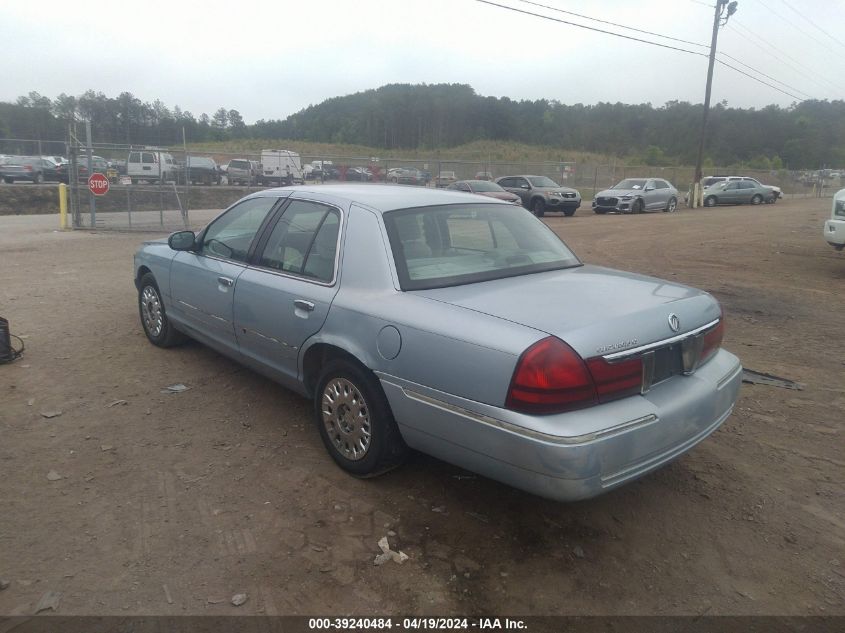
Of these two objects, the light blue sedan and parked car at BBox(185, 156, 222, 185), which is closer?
the light blue sedan

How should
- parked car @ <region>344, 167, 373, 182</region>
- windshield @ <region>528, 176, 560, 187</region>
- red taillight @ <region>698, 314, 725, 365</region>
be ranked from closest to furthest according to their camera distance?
red taillight @ <region>698, 314, 725, 365</region>
windshield @ <region>528, 176, 560, 187</region>
parked car @ <region>344, 167, 373, 182</region>

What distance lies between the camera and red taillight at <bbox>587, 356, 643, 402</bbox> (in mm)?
2842

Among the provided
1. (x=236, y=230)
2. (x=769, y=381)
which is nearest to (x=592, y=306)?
(x=236, y=230)

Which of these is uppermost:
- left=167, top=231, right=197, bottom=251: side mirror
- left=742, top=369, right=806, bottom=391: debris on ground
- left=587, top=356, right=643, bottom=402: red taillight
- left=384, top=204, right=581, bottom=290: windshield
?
left=384, top=204, right=581, bottom=290: windshield

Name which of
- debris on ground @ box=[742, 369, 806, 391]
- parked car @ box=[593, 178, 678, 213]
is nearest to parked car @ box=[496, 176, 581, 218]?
parked car @ box=[593, 178, 678, 213]

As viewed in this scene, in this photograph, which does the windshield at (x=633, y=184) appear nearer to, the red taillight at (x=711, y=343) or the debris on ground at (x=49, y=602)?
the red taillight at (x=711, y=343)

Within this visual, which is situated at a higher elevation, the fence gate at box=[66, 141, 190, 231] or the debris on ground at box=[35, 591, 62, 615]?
the fence gate at box=[66, 141, 190, 231]

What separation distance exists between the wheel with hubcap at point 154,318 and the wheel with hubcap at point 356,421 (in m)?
2.54

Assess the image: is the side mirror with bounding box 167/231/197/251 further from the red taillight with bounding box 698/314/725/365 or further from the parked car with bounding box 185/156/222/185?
the parked car with bounding box 185/156/222/185

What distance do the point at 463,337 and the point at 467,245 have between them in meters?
1.24

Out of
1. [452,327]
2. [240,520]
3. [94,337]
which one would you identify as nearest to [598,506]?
[452,327]

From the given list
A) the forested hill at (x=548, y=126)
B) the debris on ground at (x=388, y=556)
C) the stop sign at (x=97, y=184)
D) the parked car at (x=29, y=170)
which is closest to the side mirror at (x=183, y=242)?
the debris on ground at (x=388, y=556)

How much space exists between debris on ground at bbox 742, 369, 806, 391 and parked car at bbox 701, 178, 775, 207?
3163 centimetres

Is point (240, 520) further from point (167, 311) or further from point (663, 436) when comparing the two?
point (167, 311)
